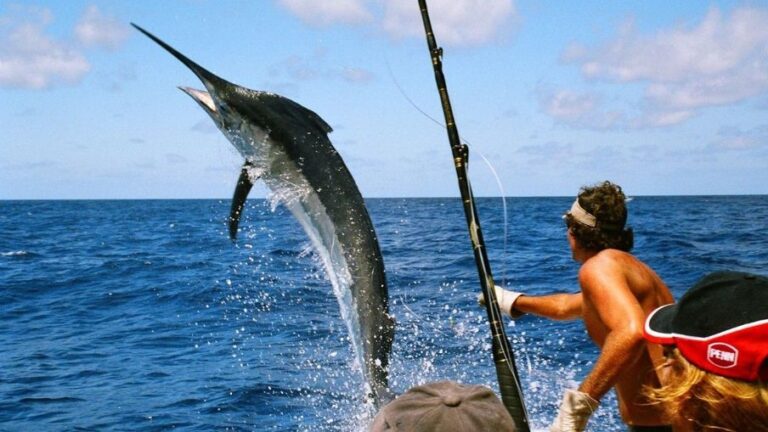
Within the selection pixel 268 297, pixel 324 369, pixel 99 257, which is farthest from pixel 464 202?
pixel 99 257

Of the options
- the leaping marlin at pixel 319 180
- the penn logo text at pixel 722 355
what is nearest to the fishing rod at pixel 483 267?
the leaping marlin at pixel 319 180

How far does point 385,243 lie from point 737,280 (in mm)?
18042

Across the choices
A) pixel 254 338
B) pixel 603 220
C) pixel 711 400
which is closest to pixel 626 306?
pixel 603 220

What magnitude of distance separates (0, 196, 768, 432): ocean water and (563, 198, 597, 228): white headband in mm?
499

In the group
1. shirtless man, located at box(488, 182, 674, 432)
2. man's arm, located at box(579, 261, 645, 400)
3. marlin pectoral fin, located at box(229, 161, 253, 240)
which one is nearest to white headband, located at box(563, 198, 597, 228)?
shirtless man, located at box(488, 182, 674, 432)

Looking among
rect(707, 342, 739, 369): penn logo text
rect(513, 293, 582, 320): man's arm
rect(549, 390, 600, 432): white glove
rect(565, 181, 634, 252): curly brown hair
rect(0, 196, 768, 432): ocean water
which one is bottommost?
rect(0, 196, 768, 432): ocean water

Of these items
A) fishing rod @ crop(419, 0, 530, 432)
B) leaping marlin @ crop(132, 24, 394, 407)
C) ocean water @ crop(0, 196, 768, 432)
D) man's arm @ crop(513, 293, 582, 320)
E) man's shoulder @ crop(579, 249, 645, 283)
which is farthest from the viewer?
ocean water @ crop(0, 196, 768, 432)

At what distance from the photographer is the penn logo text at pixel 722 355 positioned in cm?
151

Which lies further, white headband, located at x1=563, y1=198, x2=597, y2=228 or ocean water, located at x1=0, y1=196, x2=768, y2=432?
ocean water, located at x1=0, y1=196, x2=768, y2=432

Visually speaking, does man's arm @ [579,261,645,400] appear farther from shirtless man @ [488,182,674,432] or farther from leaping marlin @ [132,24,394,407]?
leaping marlin @ [132,24,394,407]

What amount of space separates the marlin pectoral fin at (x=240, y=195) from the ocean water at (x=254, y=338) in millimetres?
187

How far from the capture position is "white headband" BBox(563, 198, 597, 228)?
3.64m

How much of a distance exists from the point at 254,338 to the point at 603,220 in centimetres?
710

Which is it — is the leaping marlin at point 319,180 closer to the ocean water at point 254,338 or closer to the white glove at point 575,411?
the ocean water at point 254,338
